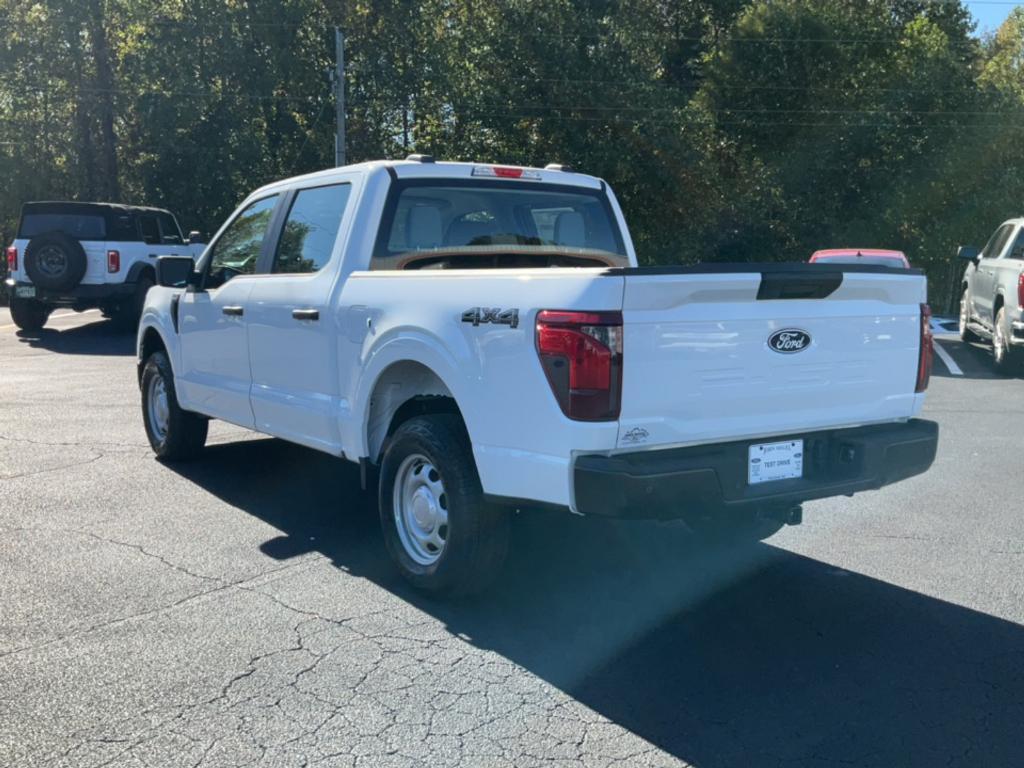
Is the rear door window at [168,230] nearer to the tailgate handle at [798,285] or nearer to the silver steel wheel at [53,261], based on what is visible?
the silver steel wheel at [53,261]

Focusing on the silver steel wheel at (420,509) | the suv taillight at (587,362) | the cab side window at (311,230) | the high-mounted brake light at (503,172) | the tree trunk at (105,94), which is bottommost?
the silver steel wheel at (420,509)

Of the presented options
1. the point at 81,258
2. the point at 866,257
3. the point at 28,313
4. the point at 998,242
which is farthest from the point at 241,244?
the point at 28,313

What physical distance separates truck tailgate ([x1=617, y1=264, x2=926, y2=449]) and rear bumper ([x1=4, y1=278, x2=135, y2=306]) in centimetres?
→ 1482

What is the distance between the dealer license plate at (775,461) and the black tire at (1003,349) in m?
9.54

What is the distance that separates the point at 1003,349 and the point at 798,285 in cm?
1009

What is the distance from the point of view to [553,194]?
6500 millimetres

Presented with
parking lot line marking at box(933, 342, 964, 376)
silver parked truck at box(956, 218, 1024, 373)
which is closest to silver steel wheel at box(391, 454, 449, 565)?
silver parked truck at box(956, 218, 1024, 373)

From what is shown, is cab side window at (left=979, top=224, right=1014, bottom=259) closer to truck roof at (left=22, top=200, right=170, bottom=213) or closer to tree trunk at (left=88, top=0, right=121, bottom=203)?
truck roof at (left=22, top=200, right=170, bottom=213)

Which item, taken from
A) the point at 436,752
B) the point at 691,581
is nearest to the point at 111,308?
the point at 691,581

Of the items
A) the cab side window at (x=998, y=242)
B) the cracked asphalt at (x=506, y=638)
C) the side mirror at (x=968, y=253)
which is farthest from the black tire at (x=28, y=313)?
the cab side window at (x=998, y=242)

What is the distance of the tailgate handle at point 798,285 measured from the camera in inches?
176

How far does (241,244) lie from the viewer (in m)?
7.03

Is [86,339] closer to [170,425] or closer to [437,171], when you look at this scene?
[170,425]

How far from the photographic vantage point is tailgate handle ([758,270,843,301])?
14.6 feet
